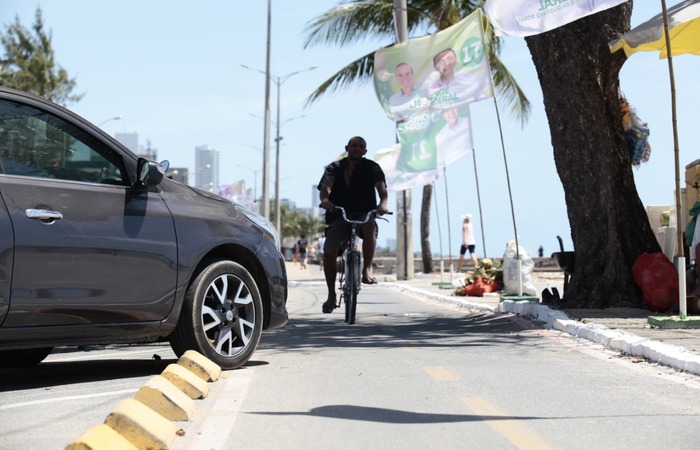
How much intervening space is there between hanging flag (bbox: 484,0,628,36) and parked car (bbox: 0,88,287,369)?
4.64m

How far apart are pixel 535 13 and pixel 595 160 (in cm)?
220

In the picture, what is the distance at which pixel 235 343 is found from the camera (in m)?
8.07

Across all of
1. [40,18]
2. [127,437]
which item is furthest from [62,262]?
[40,18]

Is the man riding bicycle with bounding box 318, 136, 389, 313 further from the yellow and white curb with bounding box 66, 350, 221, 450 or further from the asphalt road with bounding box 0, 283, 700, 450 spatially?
the yellow and white curb with bounding box 66, 350, 221, 450

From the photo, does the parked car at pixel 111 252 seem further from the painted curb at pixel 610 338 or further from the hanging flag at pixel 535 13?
the hanging flag at pixel 535 13

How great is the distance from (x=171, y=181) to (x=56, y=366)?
1893mm

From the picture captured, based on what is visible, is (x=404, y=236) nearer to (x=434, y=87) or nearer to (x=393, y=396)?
(x=434, y=87)

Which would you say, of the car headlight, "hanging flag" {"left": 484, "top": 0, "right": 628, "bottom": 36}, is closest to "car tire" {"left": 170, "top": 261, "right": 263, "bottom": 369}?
the car headlight

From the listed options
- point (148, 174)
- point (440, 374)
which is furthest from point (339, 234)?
point (148, 174)

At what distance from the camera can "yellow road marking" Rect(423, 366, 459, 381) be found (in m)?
7.57

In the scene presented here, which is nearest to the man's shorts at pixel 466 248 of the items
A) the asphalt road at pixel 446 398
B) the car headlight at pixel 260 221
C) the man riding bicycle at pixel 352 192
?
the man riding bicycle at pixel 352 192

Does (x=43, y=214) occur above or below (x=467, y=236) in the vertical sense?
below

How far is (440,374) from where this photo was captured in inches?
307

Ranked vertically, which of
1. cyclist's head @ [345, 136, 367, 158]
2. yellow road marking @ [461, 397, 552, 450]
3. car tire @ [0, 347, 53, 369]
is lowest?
yellow road marking @ [461, 397, 552, 450]
